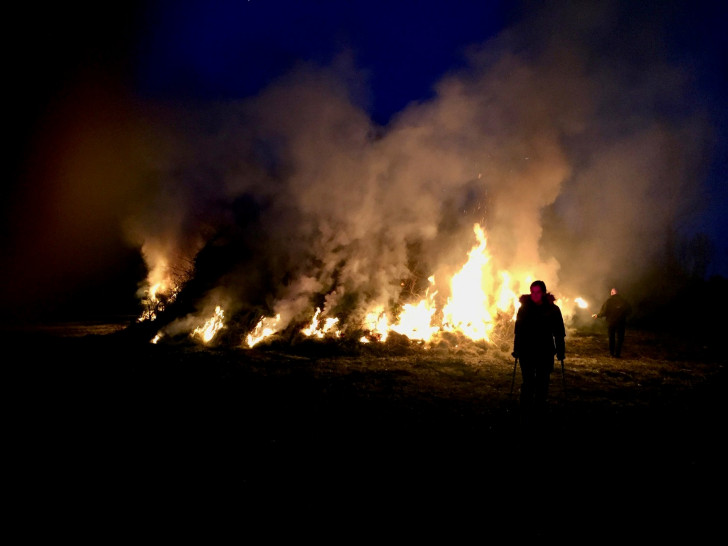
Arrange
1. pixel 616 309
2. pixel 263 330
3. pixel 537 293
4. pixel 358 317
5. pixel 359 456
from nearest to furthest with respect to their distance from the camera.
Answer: pixel 359 456 < pixel 537 293 < pixel 616 309 < pixel 263 330 < pixel 358 317

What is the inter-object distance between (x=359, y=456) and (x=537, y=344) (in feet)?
10.8

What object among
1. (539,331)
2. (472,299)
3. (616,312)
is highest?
(472,299)

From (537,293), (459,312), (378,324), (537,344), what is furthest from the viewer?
(459,312)

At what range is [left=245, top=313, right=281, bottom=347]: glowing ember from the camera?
13.3m

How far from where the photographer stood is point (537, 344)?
232 inches

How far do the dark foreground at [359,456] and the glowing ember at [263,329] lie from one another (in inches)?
154

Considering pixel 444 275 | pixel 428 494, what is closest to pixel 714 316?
pixel 444 275

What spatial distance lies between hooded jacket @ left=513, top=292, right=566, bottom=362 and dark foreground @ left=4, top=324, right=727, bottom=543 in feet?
3.93

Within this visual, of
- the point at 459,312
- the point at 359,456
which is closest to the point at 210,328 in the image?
the point at 459,312

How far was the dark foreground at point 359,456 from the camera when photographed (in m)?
3.43

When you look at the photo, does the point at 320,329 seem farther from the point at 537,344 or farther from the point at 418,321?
the point at 537,344

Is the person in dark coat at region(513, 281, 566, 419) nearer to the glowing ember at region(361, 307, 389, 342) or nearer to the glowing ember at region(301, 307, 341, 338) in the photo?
the glowing ember at region(361, 307, 389, 342)

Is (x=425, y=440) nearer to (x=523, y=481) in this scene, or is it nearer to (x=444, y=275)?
(x=523, y=481)

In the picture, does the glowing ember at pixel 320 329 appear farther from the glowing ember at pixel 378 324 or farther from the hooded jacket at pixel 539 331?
the hooded jacket at pixel 539 331
